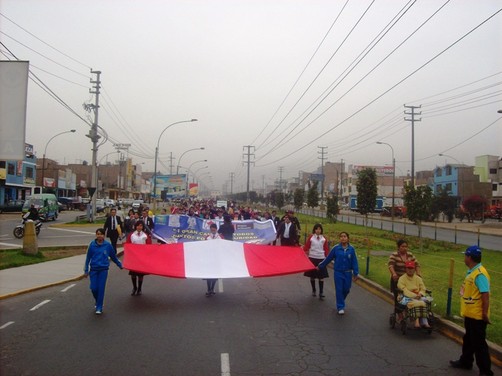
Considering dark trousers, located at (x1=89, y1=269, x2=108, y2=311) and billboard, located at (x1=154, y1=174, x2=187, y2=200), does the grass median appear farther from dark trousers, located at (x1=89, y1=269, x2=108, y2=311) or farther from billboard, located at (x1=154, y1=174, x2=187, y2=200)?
billboard, located at (x1=154, y1=174, x2=187, y2=200)

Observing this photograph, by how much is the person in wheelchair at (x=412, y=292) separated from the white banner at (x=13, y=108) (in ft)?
24.3

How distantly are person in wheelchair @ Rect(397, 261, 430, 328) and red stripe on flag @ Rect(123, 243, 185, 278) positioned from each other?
15.0 ft

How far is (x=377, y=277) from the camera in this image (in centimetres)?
1355

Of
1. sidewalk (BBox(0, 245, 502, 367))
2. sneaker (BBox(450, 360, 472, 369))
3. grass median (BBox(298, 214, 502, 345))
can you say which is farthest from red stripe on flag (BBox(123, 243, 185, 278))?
sneaker (BBox(450, 360, 472, 369))

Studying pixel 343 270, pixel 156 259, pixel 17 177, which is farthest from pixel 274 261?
pixel 17 177

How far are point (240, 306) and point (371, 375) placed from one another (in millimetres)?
4302

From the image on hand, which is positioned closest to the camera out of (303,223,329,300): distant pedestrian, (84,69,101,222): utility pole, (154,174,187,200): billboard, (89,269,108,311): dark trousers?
(89,269,108,311): dark trousers

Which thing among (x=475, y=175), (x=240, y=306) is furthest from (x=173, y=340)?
(x=475, y=175)

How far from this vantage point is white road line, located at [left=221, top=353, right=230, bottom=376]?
19.7 feet

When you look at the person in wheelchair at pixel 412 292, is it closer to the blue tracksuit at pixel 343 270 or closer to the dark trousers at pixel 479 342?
the blue tracksuit at pixel 343 270

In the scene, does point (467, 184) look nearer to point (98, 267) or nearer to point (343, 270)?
point (343, 270)

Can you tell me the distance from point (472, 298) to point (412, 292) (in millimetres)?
1890

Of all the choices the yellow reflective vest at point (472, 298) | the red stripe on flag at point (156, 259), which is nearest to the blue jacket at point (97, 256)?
the red stripe on flag at point (156, 259)

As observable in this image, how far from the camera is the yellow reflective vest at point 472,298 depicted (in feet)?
20.0
